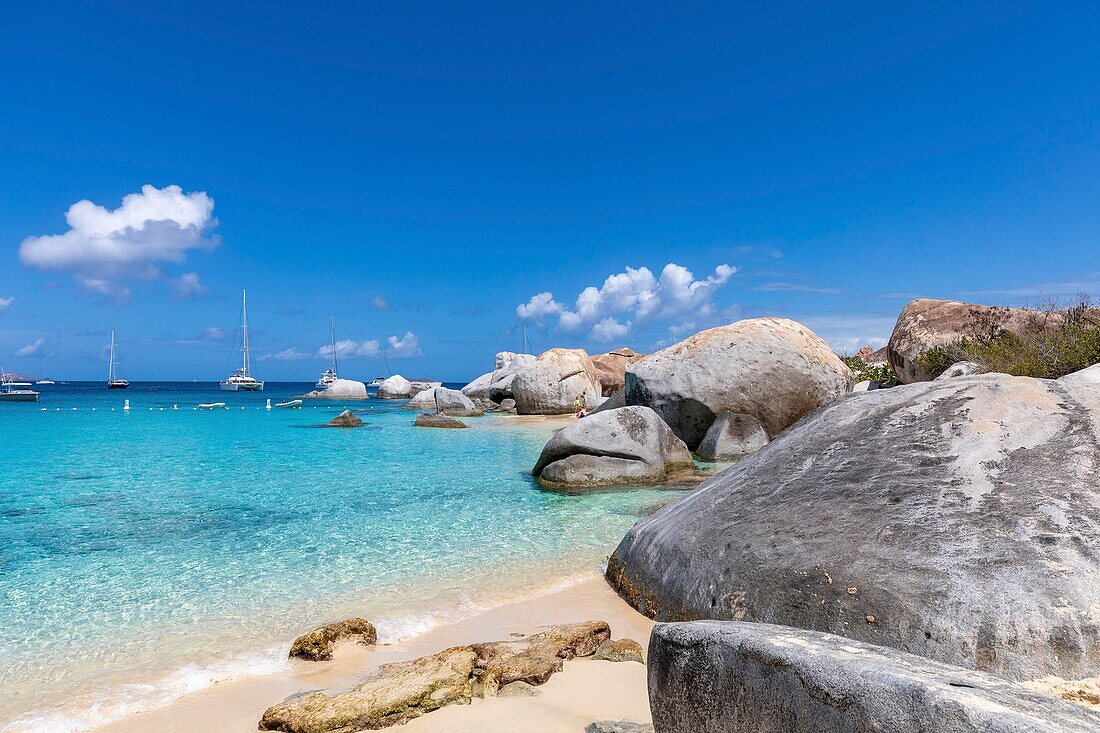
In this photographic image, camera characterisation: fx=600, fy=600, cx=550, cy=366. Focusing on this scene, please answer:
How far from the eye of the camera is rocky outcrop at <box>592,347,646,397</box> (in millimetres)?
38844

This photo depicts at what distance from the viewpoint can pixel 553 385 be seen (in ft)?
109

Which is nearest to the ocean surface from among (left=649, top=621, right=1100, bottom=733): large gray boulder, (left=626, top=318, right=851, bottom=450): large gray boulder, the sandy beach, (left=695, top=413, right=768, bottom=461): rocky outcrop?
the sandy beach

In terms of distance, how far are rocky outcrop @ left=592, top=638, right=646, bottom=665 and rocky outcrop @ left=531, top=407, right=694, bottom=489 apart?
7.31m

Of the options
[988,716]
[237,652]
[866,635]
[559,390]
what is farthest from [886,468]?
[559,390]

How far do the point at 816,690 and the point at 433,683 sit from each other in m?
2.54

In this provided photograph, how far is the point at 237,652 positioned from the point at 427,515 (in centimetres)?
497

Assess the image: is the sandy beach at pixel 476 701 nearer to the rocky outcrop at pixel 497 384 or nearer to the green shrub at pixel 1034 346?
the green shrub at pixel 1034 346

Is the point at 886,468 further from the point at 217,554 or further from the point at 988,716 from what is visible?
the point at 217,554

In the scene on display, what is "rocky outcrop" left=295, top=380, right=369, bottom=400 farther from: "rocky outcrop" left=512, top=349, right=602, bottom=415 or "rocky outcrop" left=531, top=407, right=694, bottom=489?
"rocky outcrop" left=531, top=407, right=694, bottom=489

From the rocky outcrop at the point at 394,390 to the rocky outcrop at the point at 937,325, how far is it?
5125cm

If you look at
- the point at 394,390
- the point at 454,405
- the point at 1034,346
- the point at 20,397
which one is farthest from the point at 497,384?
the point at 20,397

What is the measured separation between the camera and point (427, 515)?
31.9 ft

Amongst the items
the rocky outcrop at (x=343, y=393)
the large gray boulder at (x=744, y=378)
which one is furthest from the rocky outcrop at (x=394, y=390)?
the large gray boulder at (x=744, y=378)

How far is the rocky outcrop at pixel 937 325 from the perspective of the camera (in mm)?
16406
